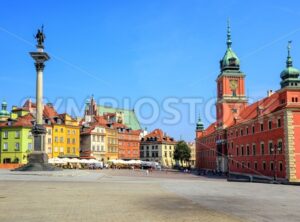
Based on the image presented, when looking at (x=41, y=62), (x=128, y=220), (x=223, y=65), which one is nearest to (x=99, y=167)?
(x=223, y=65)

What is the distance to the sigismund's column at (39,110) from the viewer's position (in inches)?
1641

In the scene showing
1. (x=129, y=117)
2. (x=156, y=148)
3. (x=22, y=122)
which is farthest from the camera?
(x=129, y=117)

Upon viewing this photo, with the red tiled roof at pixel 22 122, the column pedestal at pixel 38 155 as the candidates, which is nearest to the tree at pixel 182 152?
the red tiled roof at pixel 22 122

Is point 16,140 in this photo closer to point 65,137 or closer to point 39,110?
point 65,137

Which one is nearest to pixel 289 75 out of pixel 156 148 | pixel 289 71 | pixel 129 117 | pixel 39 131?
pixel 289 71

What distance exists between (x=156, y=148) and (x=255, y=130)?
254ft

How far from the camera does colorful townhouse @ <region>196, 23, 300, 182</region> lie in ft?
174

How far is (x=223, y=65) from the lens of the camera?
94250 mm

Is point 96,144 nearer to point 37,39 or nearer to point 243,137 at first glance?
point 243,137

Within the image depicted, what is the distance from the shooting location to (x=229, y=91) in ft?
301

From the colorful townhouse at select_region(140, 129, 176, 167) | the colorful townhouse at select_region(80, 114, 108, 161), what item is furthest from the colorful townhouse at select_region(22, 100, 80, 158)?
the colorful townhouse at select_region(140, 129, 176, 167)

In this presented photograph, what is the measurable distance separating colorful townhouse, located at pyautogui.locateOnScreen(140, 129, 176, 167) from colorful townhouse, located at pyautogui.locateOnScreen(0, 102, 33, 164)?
188ft

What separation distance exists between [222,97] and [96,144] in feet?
124

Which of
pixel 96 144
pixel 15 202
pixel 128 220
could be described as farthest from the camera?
pixel 96 144
